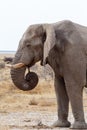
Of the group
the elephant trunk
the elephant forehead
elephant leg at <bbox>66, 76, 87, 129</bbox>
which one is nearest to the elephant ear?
the elephant forehead

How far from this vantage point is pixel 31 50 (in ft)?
49.7

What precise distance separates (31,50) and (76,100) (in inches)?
66.8

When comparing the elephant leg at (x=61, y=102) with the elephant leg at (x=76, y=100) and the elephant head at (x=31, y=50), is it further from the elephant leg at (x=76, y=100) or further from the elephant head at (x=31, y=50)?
the elephant head at (x=31, y=50)

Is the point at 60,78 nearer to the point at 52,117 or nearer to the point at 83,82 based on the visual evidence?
the point at 83,82

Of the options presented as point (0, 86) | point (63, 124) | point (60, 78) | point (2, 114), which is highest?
point (60, 78)

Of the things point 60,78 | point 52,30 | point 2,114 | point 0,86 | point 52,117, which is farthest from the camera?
point 0,86

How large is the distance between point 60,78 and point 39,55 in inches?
46.4

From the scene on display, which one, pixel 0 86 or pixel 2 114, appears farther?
pixel 0 86

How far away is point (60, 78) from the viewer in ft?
52.6

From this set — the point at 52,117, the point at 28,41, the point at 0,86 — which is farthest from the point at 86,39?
the point at 0,86

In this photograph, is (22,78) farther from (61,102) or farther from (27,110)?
(27,110)

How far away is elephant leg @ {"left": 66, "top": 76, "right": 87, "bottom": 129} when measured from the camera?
15320 millimetres

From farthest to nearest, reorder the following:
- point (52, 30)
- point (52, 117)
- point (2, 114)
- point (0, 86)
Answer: point (0, 86), point (2, 114), point (52, 117), point (52, 30)

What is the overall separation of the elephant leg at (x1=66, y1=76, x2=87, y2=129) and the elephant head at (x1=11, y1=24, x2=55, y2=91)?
0.97m
